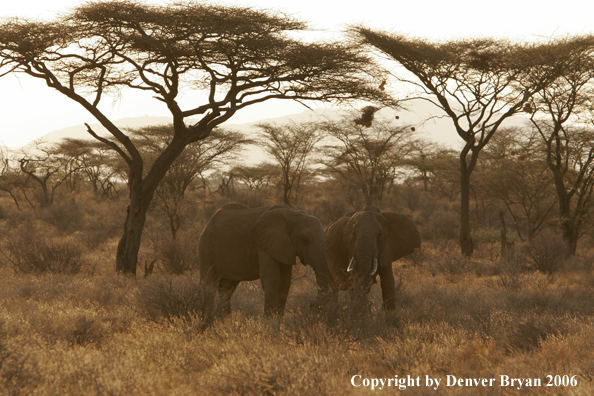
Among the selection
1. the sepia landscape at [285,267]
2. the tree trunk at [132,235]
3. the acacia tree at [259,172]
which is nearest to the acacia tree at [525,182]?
the sepia landscape at [285,267]

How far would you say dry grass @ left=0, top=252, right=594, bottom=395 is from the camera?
4.42 meters

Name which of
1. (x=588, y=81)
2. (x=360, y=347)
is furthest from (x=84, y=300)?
(x=588, y=81)

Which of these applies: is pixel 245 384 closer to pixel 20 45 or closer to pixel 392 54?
pixel 20 45

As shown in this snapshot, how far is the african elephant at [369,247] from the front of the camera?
742 centimetres

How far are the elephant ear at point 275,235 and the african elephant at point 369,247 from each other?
775 mm

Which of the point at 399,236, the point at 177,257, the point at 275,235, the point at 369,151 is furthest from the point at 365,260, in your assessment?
the point at 369,151

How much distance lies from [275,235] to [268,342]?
202 centimetres

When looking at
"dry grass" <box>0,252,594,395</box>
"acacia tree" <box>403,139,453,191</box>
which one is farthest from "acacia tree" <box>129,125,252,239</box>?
"acacia tree" <box>403,139,453,191</box>

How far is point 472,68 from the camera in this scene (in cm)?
1636

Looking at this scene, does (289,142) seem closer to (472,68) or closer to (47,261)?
(472,68)

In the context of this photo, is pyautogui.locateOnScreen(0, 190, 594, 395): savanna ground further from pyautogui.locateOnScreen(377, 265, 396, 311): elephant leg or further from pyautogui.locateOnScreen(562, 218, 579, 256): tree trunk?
pyautogui.locateOnScreen(562, 218, 579, 256): tree trunk

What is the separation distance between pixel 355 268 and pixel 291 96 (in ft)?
22.2

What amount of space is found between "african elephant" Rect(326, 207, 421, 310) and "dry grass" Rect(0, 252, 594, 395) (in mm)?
584

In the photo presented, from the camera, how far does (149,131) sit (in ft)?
92.4
